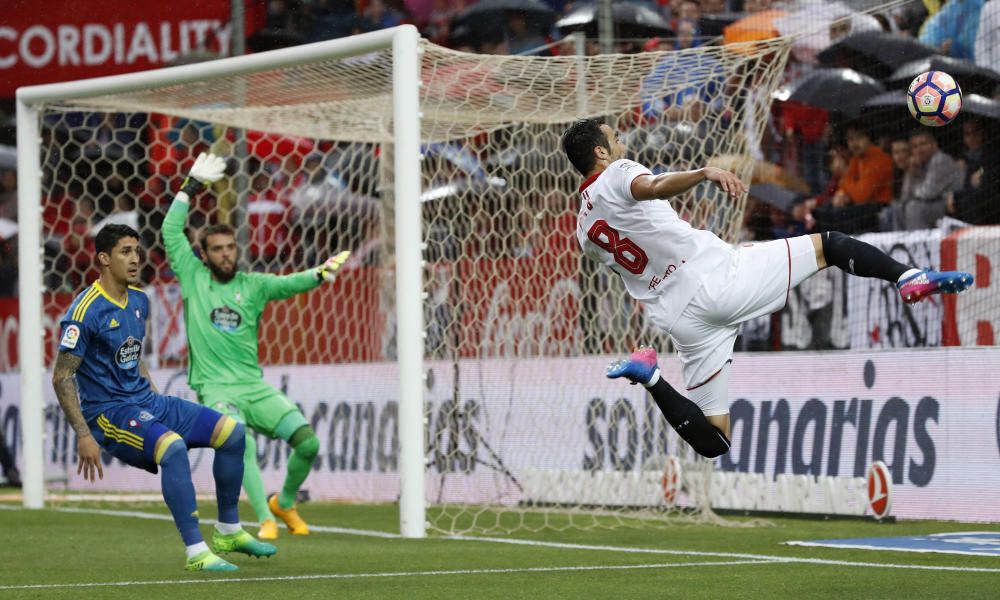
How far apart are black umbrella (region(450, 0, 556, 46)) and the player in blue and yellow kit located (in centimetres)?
869

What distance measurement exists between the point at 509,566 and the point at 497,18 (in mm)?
9382

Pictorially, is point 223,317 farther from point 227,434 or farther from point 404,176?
point 227,434

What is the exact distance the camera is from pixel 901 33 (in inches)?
525

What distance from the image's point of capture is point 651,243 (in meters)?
7.77

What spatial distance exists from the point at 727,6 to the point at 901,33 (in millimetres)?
2181

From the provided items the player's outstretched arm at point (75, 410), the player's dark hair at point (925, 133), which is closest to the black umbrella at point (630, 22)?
the player's dark hair at point (925, 133)

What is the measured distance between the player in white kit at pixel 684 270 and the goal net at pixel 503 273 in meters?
2.99

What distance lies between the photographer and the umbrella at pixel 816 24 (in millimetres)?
13336

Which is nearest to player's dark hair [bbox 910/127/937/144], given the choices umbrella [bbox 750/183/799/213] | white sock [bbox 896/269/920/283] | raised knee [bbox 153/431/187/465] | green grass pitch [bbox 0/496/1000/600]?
umbrella [bbox 750/183/799/213]

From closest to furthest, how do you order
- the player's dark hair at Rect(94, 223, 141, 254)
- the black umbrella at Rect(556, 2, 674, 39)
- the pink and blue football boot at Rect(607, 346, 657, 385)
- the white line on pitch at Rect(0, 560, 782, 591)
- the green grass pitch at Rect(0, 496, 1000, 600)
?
the green grass pitch at Rect(0, 496, 1000, 600), the pink and blue football boot at Rect(607, 346, 657, 385), the white line on pitch at Rect(0, 560, 782, 591), the player's dark hair at Rect(94, 223, 141, 254), the black umbrella at Rect(556, 2, 674, 39)

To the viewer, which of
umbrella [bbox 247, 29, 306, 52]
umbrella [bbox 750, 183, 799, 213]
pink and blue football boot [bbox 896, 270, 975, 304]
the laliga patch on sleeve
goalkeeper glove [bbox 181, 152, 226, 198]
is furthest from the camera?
umbrella [bbox 247, 29, 306, 52]

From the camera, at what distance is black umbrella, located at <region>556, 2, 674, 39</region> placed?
48.2 feet

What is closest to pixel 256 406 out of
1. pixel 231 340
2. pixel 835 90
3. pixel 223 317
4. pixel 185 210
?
pixel 231 340

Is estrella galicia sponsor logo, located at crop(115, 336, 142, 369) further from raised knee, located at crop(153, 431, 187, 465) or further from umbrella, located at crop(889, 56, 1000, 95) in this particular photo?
umbrella, located at crop(889, 56, 1000, 95)
